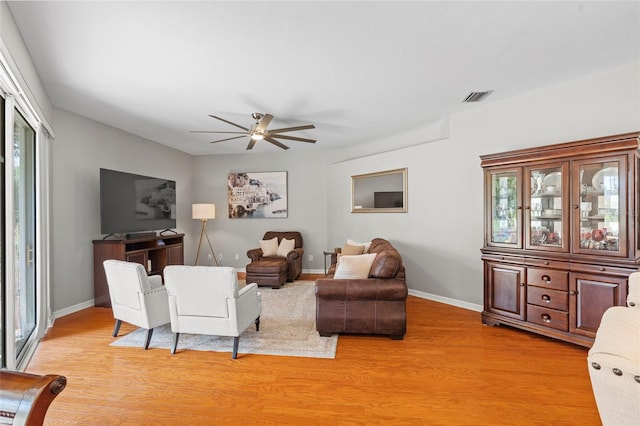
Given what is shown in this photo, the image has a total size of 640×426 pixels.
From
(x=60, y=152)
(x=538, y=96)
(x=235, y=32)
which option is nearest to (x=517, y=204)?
(x=538, y=96)

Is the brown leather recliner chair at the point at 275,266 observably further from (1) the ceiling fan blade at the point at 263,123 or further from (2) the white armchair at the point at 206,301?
(1) the ceiling fan blade at the point at 263,123

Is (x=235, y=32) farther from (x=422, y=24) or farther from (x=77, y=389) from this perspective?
(x=77, y=389)

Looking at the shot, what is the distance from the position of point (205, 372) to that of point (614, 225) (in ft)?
12.7

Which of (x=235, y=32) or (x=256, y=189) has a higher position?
(x=235, y=32)

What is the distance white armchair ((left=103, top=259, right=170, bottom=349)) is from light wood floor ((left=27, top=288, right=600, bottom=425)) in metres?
0.29

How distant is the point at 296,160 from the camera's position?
21.6ft

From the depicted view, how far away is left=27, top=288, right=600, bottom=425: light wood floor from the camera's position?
6.40ft

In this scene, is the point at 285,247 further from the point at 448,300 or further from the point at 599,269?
the point at 599,269

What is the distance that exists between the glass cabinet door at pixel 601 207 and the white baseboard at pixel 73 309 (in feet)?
19.7

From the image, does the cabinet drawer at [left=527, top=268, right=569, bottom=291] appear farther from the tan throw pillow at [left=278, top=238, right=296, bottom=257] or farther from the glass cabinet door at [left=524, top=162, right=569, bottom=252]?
the tan throw pillow at [left=278, top=238, right=296, bottom=257]

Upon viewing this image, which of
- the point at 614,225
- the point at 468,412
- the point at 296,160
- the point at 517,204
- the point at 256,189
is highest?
A: the point at 296,160

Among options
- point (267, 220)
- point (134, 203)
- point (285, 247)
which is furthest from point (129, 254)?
Result: point (267, 220)

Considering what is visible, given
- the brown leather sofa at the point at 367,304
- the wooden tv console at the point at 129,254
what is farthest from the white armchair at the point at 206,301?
the wooden tv console at the point at 129,254

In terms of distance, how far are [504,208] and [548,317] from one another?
1201mm
